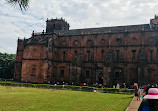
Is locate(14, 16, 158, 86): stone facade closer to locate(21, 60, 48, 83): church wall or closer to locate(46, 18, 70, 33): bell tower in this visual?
locate(21, 60, 48, 83): church wall

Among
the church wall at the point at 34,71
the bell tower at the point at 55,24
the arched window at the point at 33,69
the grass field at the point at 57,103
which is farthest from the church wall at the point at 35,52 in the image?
the grass field at the point at 57,103

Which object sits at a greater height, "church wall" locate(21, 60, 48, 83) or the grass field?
"church wall" locate(21, 60, 48, 83)

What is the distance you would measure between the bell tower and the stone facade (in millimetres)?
6470

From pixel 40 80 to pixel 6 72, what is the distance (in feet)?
61.0

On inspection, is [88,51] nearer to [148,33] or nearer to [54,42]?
[54,42]

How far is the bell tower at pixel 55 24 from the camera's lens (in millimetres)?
46281

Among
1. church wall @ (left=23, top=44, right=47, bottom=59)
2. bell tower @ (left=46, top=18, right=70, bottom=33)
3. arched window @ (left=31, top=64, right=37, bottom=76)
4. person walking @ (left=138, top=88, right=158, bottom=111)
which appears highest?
bell tower @ (left=46, top=18, right=70, bottom=33)

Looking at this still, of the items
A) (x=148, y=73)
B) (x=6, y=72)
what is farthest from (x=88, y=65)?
(x=6, y=72)

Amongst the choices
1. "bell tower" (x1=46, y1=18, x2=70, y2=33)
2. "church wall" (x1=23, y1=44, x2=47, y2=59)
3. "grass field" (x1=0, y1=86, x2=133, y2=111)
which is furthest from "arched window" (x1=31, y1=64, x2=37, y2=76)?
"grass field" (x1=0, y1=86, x2=133, y2=111)

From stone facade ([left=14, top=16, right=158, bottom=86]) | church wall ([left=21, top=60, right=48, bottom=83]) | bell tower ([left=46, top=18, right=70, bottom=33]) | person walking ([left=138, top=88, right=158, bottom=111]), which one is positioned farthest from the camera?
bell tower ([left=46, top=18, right=70, bottom=33])

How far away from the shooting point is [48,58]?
116 ft

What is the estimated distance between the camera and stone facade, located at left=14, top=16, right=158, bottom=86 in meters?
31.1

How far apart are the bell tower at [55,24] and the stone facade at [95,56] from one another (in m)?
6.47

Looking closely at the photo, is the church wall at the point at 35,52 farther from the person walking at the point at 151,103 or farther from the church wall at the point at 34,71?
the person walking at the point at 151,103
